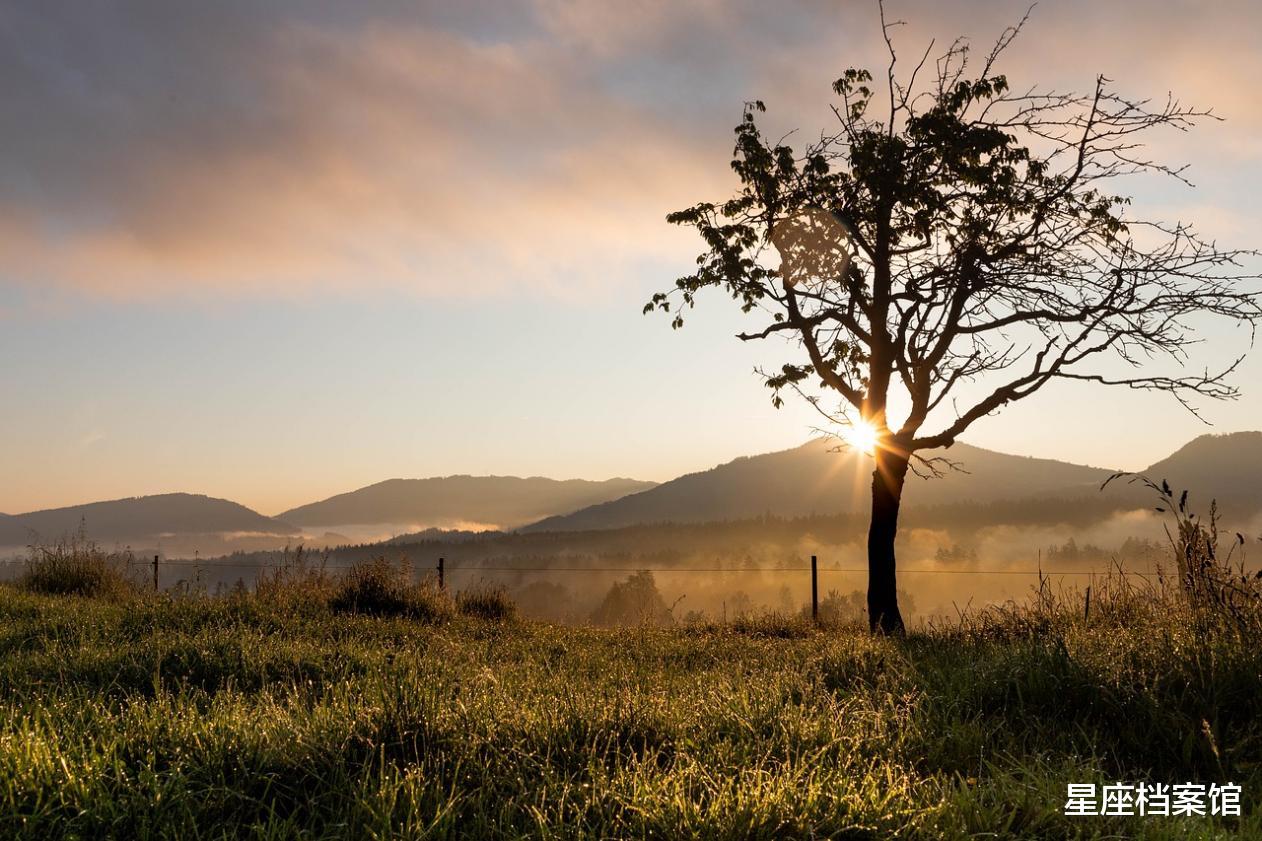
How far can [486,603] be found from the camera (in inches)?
616

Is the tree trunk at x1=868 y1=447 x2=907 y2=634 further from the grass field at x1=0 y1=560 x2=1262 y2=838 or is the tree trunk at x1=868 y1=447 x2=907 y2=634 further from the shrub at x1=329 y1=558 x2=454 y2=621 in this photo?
the shrub at x1=329 y1=558 x2=454 y2=621

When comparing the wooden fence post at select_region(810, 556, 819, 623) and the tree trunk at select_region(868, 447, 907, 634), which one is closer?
the tree trunk at select_region(868, 447, 907, 634)

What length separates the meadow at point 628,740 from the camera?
3734 millimetres

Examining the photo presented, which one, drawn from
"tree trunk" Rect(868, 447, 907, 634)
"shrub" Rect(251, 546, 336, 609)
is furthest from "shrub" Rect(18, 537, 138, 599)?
"tree trunk" Rect(868, 447, 907, 634)

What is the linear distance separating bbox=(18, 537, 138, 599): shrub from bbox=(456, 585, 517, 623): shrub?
229 inches

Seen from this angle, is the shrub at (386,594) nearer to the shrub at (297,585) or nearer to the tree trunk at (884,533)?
the shrub at (297,585)

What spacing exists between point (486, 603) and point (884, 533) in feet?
22.1

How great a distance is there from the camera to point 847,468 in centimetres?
1730

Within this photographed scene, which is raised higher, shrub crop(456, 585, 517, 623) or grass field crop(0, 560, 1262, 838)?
grass field crop(0, 560, 1262, 838)

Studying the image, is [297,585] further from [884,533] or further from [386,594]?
[884,533]

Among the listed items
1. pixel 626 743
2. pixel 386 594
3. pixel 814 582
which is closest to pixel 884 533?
pixel 814 582

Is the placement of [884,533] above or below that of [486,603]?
above

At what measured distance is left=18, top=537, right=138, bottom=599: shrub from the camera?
1608 cm

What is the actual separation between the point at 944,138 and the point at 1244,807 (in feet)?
36.5
